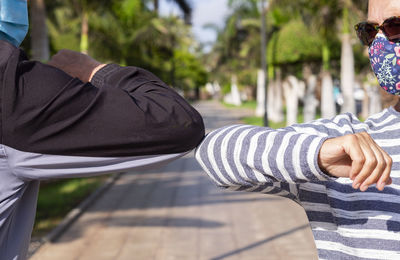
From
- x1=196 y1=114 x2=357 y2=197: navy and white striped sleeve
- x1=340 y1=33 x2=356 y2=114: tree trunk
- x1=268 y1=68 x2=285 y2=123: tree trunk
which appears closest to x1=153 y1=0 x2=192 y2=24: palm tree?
x1=268 y1=68 x2=285 y2=123: tree trunk

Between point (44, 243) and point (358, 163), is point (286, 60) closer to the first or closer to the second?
point (44, 243)

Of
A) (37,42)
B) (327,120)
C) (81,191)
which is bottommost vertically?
(81,191)

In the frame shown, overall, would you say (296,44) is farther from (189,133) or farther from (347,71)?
(189,133)

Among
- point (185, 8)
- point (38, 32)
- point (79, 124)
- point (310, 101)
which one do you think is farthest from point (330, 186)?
point (185, 8)

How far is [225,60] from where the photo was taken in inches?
2133

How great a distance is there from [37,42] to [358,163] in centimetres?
1070

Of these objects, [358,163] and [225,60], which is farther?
[225,60]

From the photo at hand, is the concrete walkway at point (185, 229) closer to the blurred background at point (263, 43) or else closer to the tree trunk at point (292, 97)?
the blurred background at point (263, 43)

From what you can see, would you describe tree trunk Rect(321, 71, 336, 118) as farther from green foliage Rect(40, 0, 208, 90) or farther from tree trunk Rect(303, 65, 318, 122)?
green foliage Rect(40, 0, 208, 90)

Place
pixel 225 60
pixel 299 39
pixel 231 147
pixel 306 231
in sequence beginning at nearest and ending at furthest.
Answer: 1. pixel 231 147
2. pixel 306 231
3. pixel 299 39
4. pixel 225 60

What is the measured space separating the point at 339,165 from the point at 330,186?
0.39 metres

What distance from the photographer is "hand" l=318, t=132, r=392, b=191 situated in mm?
1058

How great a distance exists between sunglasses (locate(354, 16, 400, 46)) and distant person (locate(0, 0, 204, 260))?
2.05 feet

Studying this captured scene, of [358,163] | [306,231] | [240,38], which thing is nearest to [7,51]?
[358,163]
